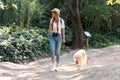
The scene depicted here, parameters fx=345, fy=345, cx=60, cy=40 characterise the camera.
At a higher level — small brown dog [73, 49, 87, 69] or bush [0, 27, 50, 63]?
bush [0, 27, 50, 63]

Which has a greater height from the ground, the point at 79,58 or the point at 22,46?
the point at 22,46

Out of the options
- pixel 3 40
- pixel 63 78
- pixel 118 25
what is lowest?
pixel 63 78

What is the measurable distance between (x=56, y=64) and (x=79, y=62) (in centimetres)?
66

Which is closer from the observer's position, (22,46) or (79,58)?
(79,58)

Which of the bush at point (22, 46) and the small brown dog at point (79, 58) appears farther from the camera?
the bush at point (22, 46)

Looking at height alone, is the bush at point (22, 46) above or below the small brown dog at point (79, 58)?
above

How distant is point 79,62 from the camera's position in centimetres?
981

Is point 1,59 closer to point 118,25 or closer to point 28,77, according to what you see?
point 28,77

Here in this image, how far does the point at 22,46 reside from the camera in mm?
14148

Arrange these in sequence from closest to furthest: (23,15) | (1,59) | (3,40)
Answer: (1,59) < (3,40) < (23,15)

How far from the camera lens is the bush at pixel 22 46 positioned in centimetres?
1323

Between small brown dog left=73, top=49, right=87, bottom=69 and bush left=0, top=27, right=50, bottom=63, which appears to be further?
bush left=0, top=27, right=50, bottom=63

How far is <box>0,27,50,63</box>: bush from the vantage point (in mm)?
13227

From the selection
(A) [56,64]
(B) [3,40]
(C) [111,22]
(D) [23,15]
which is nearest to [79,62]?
(A) [56,64]
